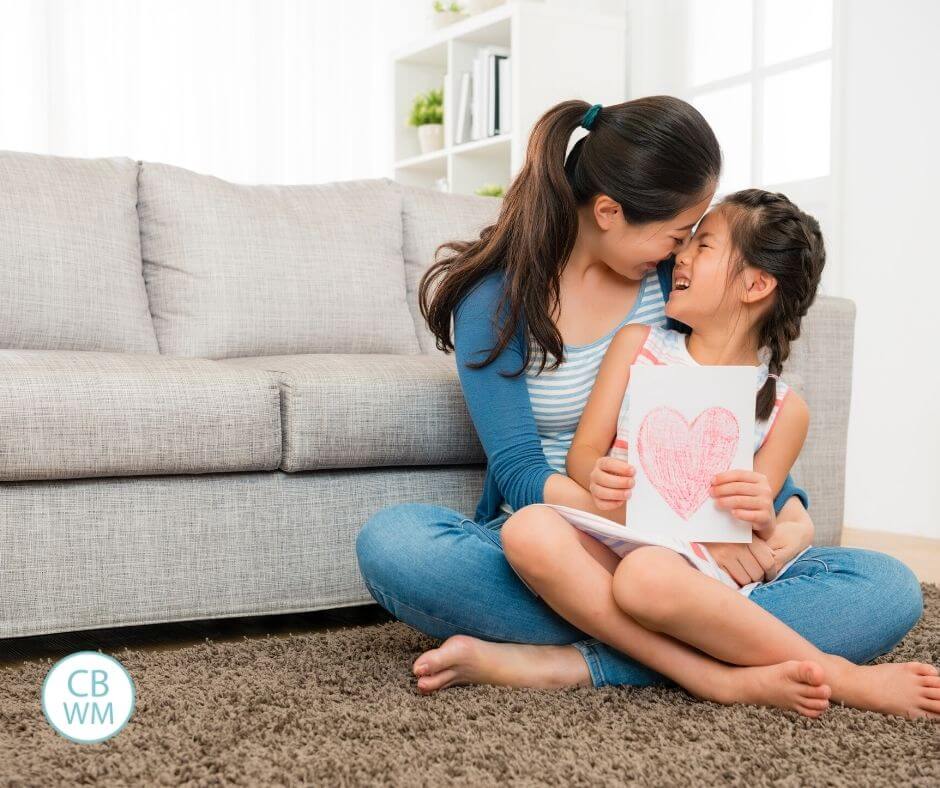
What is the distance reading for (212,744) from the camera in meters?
1.04

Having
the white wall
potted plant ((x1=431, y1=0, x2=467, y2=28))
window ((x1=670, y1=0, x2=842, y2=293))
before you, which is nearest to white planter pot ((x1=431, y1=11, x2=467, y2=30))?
potted plant ((x1=431, y1=0, x2=467, y2=28))

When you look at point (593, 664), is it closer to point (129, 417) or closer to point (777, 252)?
point (777, 252)

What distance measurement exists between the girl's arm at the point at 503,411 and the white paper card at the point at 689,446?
0.31ft

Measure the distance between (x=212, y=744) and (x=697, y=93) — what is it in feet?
9.55

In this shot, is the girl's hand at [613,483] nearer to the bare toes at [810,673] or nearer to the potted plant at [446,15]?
the bare toes at [810,673]

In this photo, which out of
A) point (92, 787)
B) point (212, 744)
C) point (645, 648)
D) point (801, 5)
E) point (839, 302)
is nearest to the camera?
point (92, 787)

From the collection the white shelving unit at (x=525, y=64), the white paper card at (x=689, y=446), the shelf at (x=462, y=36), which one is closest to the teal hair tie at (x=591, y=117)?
the white paper card at (x=689, y=446)

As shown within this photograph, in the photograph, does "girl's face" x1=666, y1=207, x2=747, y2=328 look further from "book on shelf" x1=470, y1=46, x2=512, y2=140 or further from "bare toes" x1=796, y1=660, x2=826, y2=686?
"book on shelf" x1=470, y1=46, x2=512, y2=140

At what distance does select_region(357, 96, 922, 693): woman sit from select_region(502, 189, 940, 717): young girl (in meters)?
0.04

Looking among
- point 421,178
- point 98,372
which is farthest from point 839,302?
point 421,178

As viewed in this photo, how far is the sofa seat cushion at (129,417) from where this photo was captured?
4.58 feet

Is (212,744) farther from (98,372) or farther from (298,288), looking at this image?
(298,288)

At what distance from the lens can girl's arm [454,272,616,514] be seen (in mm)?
1313

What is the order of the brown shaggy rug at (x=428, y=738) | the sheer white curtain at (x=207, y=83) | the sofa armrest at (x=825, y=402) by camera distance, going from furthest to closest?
the sheer white curtain at (x=207, y=83)
the sofa armrest at (x=825, y=402)
the brown shaggy rug at (x=428, y=738)
